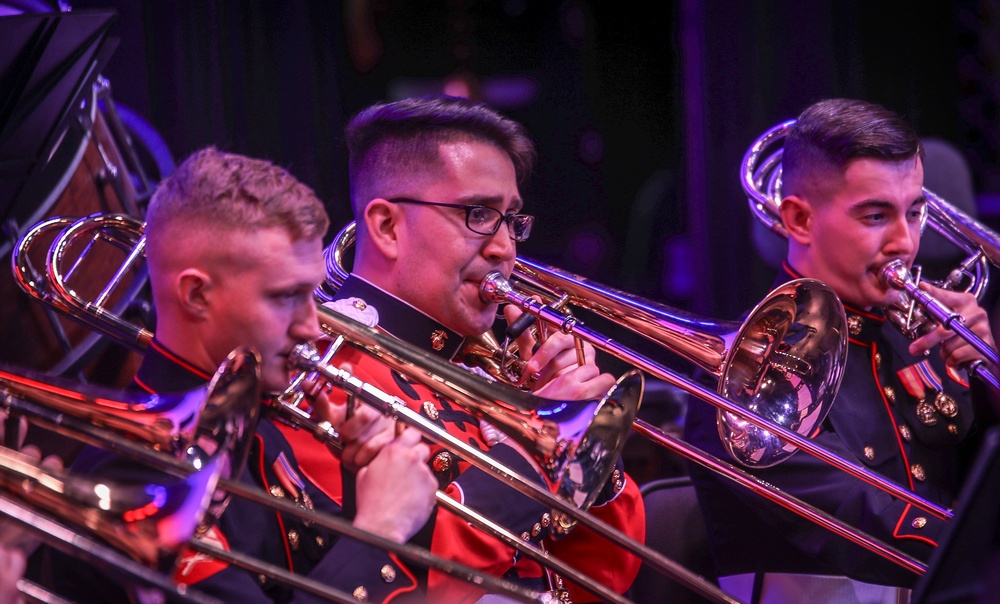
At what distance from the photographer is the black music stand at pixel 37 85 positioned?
2.44 meters

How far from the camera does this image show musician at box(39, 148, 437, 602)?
6.53ft

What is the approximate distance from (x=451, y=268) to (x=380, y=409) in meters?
0.67

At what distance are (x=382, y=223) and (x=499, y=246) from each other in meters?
0.30

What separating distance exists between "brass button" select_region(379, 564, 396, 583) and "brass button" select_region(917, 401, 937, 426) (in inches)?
65.9

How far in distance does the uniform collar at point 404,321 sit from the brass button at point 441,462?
0.30 metres

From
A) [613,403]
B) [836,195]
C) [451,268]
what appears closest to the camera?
[613,403]

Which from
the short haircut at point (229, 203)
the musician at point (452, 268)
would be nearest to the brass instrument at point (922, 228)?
the musician at point (452, 268)

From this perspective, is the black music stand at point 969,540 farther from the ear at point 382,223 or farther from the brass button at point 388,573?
the ear at point 382,223

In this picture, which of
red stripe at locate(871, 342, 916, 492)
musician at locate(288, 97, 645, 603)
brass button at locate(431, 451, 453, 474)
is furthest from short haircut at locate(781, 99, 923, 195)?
brass button at locate(431, 451, 453, 474)

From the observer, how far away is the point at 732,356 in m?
2.63

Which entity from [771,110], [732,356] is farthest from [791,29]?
[732,356]

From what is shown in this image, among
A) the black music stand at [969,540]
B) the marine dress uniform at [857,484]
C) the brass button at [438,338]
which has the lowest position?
the marine dress uniform at [857,484]

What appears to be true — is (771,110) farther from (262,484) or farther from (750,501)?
(262,484)

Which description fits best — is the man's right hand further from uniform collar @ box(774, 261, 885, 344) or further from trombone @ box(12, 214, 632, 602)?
uniform collar @ box(774, 261, 885, 344)
